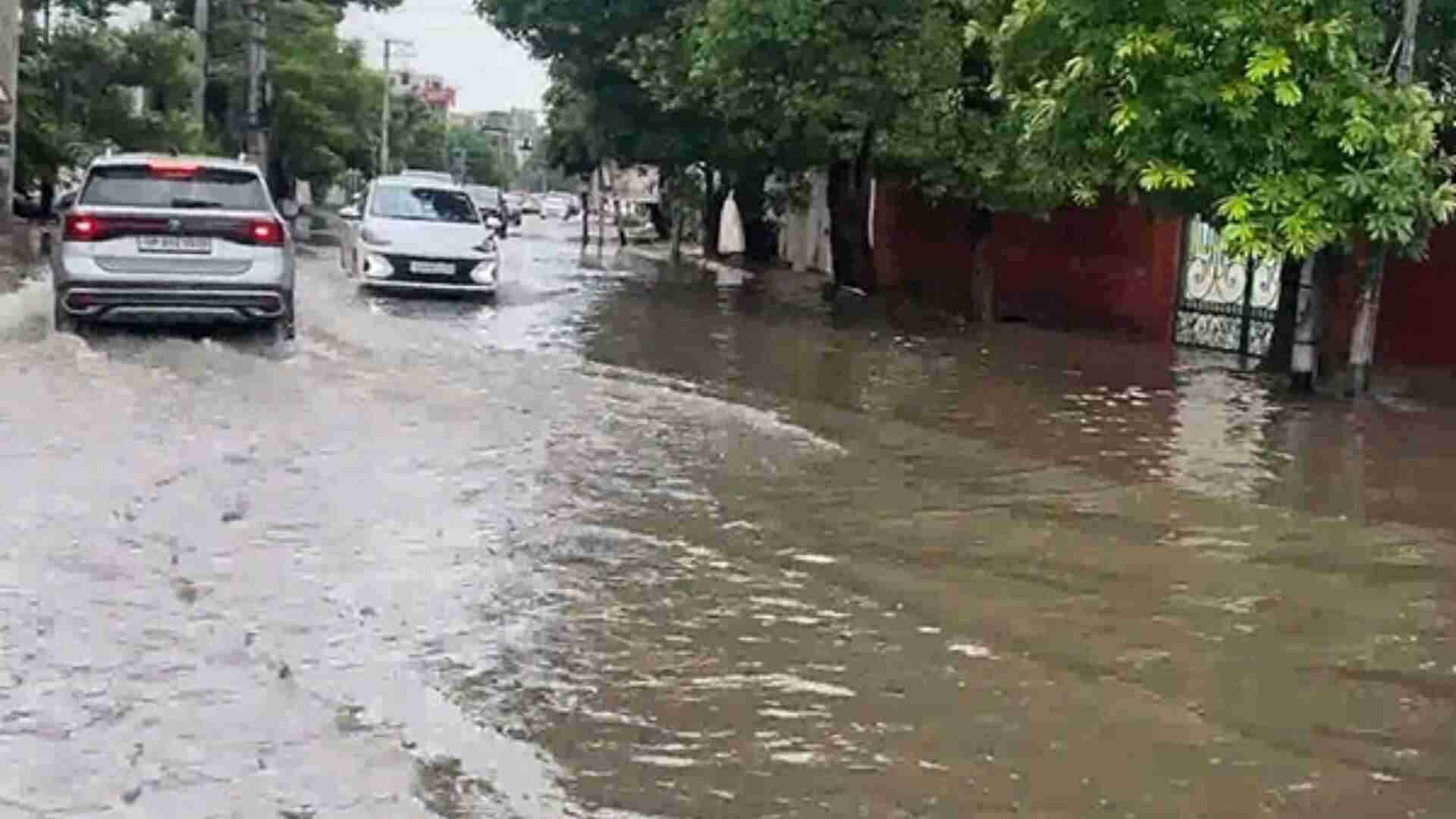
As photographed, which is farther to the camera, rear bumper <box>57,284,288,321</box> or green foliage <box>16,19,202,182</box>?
green foliage <box>16,19,202,182</box>

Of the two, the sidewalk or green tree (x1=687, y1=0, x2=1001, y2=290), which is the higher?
green tree (x1=687, y1=0, x2=1001, y2=290)

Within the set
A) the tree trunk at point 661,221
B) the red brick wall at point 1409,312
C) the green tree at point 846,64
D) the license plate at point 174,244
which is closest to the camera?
the license plate at point 174,244

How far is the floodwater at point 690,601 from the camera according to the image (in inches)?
200

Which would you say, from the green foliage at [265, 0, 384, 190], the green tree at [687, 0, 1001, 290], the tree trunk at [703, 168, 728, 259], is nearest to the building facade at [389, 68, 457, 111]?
the green foliage at [265, 0, 384, 190]

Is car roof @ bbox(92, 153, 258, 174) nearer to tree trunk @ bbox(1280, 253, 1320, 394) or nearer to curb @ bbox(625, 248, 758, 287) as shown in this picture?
tree trunk @ bbox(1280, 253, 1320, 394)

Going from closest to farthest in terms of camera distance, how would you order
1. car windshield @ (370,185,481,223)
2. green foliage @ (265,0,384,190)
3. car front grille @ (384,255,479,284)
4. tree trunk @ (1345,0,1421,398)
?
tree trunk @ (1345,0,1421,398) → car front grille @ (384,255,479,284) → car windshield @ (370,185,481,223) → green foliage @ (265,0,384,190)

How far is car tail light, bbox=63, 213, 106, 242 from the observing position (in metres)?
14.2

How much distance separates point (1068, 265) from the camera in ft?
77.5

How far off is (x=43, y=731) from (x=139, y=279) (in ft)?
32.1

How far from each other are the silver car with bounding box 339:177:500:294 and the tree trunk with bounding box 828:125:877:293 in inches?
208

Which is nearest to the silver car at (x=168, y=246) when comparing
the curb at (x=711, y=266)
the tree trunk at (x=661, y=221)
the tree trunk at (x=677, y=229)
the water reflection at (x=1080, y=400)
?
the water reflection at (x=1080, y=400)

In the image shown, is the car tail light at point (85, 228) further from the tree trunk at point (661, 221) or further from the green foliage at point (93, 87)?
the tree trunk at point (661, 221)

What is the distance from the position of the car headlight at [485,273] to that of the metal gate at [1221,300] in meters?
8.22

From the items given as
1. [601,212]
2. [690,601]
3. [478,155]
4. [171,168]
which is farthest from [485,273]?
[478,155]
